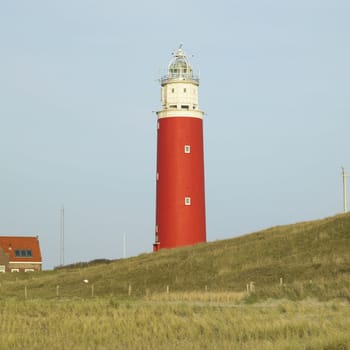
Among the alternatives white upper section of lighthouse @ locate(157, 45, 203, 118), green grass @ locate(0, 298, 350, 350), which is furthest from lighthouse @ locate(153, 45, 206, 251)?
green grass @ locate(0, 298, 350, 350)

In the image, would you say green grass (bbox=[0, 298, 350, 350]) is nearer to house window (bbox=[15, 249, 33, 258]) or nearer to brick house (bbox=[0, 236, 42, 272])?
brick house (bbox=[0, 236, 42, 272])

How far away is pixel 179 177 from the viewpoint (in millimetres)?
65750

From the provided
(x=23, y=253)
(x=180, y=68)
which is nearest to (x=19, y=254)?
(x=23, y=253)

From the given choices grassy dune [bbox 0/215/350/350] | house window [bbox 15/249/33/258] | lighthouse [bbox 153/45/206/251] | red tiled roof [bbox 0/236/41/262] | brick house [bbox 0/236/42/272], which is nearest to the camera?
grassy dune [bbox 0/215/350/350]

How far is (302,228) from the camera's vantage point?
5978 centimetres

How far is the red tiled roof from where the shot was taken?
98.5 meters

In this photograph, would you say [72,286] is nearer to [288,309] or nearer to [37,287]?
[37,287]

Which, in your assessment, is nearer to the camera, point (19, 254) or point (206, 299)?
point (206, 299)

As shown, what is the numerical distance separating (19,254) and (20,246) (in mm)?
1296

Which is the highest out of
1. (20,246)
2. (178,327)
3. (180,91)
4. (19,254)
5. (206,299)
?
(180,91)

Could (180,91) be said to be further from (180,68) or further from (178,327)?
(178,327)

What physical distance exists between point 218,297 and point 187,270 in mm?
12630

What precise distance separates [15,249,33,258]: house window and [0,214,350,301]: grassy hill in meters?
36.7

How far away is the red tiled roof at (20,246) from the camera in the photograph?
323ft
